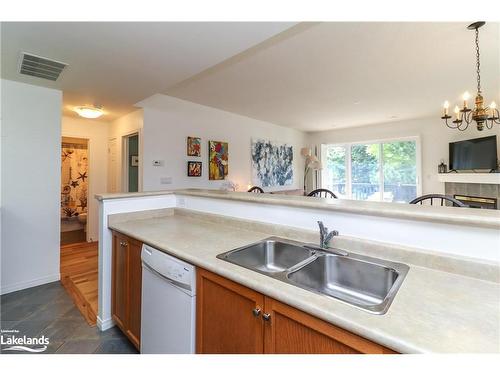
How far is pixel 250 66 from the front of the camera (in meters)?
2.69

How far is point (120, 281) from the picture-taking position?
70.9 inches

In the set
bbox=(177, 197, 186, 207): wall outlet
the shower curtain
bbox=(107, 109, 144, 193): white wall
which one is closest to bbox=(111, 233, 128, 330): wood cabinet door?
bbox=(177, 197, 186, 207): wall outlet

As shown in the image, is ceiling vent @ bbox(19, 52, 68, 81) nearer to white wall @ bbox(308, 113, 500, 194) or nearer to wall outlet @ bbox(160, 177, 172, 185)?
wall outlet @ bbox(160, 177, 172, 185)

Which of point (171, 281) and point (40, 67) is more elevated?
point (40, 67)

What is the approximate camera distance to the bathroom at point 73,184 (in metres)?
5.03

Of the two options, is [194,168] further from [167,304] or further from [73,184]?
[73,184]

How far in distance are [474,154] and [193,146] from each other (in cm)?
527

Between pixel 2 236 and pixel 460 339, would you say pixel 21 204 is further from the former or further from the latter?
pixel 460 339

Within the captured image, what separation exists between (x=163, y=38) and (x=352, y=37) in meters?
Answer: 1.62

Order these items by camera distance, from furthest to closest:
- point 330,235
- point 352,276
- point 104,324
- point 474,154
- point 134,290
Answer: point 474,154 < point 104,324 < point 134,290 < point 330,235 < point 352,276

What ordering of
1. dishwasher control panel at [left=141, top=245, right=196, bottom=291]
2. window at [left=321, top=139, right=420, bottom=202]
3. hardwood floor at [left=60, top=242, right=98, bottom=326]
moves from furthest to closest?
window at [left=321, top=139, right=420, bottom=202] → hardwood floor at [left=60, top=242, right=98, bottom=326] → dishwasher control panel at [left=141, top=245, right=196, bottom=291]

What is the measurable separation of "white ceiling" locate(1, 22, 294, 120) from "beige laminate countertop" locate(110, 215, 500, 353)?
1.55 metres

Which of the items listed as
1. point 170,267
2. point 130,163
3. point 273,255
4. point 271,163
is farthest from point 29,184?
point 271,163

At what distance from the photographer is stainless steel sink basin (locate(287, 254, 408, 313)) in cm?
108
